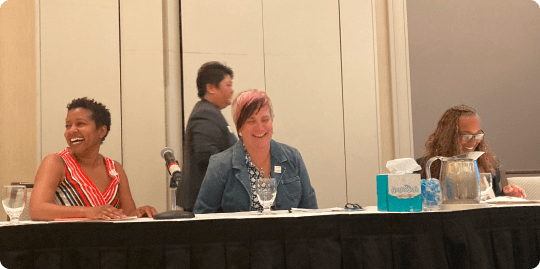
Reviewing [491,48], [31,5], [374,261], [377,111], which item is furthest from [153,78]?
[491,48]

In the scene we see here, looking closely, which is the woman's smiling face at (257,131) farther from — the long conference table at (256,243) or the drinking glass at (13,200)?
the drinking glass at (13,200)

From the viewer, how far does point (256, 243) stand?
4.64ft

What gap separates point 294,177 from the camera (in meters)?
2.18

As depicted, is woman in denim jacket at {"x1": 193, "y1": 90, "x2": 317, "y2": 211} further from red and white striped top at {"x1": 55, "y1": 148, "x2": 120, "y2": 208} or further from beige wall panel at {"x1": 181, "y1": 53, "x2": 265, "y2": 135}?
beige wall panel at {"x1": 181, "y1": 53, "x2": 265, "y2": 135}

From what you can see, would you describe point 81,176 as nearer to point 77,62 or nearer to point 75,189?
point 75,189

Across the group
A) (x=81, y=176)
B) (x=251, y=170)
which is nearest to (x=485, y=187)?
(x=251, y=170)

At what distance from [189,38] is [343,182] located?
1492 mm

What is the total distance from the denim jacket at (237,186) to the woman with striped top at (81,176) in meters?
0.31

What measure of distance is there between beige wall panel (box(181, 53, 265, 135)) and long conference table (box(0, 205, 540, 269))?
6.17 ft

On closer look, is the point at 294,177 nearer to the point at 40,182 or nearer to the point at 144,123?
the point at 40,182

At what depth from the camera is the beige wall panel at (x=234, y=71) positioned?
329cm

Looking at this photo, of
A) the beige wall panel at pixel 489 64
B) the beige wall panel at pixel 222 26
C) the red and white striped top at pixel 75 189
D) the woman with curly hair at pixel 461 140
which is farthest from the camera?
the beige wall panel at pixel 489 64

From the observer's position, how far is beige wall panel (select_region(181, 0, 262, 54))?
3.35m

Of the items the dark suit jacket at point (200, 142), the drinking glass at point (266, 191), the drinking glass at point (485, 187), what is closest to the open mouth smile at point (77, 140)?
the drinking glass at point (266, 191)
